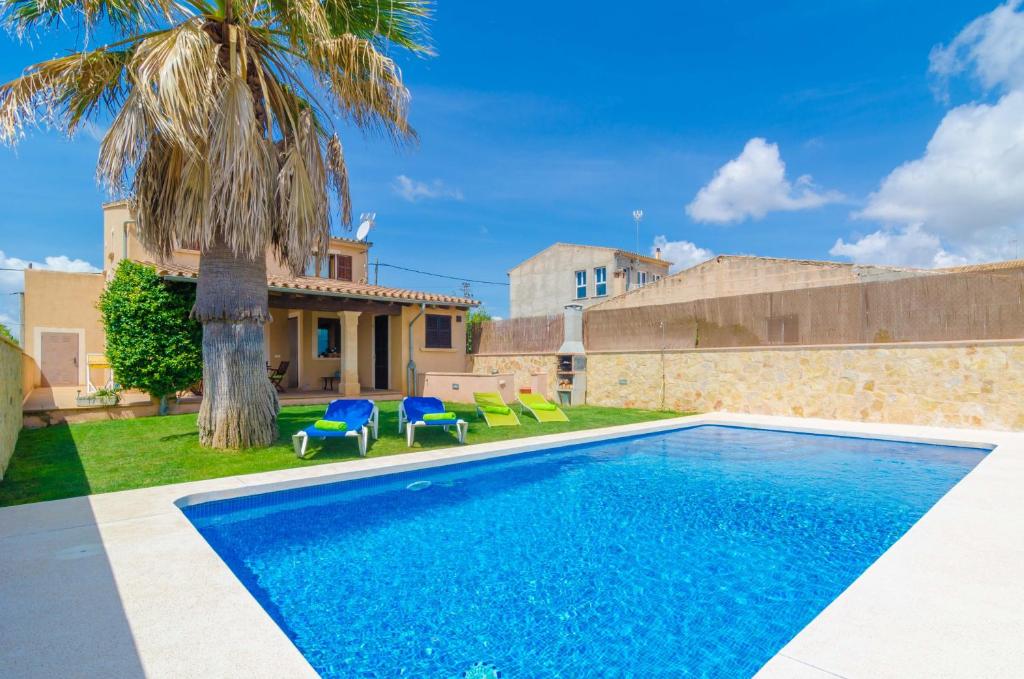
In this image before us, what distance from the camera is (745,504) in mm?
6383

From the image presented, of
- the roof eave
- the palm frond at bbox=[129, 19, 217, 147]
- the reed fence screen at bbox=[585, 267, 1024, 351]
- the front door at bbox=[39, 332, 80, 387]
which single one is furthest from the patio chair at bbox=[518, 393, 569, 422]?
the front door at bbox=[39, 332, 80, 387]

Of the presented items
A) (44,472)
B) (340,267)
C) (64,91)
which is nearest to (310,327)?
(340,267)

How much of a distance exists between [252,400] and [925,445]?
488 inches

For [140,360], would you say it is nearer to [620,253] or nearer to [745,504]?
[745,504]

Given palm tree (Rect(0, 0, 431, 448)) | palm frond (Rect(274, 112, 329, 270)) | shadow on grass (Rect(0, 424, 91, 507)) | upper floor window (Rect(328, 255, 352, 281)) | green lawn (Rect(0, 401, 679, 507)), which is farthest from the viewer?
upper floor window (Rect(328, 255, 352, 281))

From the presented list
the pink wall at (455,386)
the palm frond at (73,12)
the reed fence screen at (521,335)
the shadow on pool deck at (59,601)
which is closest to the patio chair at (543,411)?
the pink wall at (455,386)

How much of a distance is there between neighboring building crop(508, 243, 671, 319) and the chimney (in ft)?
36.4

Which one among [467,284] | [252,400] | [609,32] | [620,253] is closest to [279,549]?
[252,400]

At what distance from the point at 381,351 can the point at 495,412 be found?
9.49 metres

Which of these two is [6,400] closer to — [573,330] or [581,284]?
[573,330]

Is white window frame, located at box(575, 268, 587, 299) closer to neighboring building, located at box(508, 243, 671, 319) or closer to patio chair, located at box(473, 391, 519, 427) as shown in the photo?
neighboring building, located at box(508, 243, 671, 319)

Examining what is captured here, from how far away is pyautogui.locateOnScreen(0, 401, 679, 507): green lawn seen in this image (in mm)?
6523

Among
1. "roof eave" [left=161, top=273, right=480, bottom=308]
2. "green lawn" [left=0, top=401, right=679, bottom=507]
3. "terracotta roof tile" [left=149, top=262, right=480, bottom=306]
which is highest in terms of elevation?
"terracotta roof tile" [left=149, top=262, right=480, bottom=306]

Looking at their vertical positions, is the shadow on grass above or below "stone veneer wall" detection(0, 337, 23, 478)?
below
